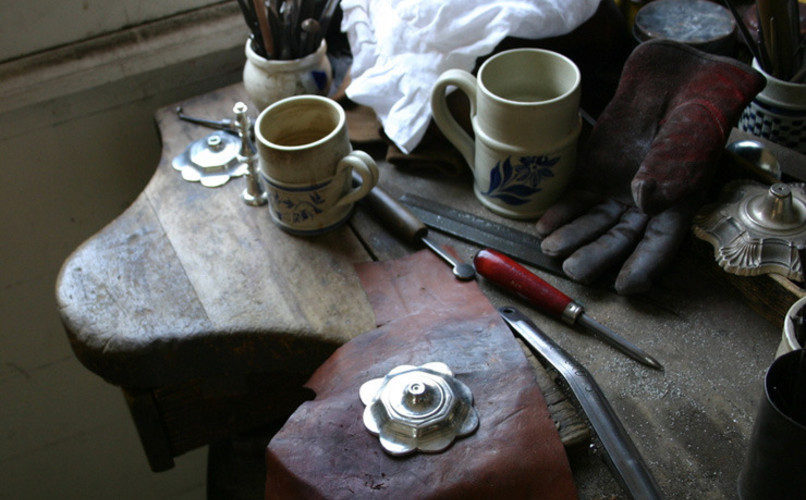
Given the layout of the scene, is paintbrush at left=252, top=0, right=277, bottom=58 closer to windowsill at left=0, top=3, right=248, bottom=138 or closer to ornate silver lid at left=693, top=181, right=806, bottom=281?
windowsill at left=0, top=3, right=248, bottom=138

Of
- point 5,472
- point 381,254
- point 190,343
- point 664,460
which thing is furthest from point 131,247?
point 5,472

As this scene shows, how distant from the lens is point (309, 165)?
829 millimetres

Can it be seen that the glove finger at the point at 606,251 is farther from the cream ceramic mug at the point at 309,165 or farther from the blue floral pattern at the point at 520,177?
the cream ceramic mug at the point at 309,165

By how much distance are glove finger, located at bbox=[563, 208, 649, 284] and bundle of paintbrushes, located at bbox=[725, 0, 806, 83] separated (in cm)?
24

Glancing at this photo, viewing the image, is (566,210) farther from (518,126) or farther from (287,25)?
(287,25)

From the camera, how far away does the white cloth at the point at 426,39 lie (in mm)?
915

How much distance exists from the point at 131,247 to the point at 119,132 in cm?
39

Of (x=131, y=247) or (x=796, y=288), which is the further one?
(x=131, y=247)

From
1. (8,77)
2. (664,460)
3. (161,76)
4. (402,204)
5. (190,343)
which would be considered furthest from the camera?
(161,76)

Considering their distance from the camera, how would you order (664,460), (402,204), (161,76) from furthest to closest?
(161,76)
(402,204)
(664,460)

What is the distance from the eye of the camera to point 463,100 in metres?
0.94

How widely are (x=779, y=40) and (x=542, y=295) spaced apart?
1.34 feet

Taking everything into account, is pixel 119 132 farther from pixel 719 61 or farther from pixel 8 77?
pixel 719 61

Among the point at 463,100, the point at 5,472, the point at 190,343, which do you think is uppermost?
the point at 463,100
